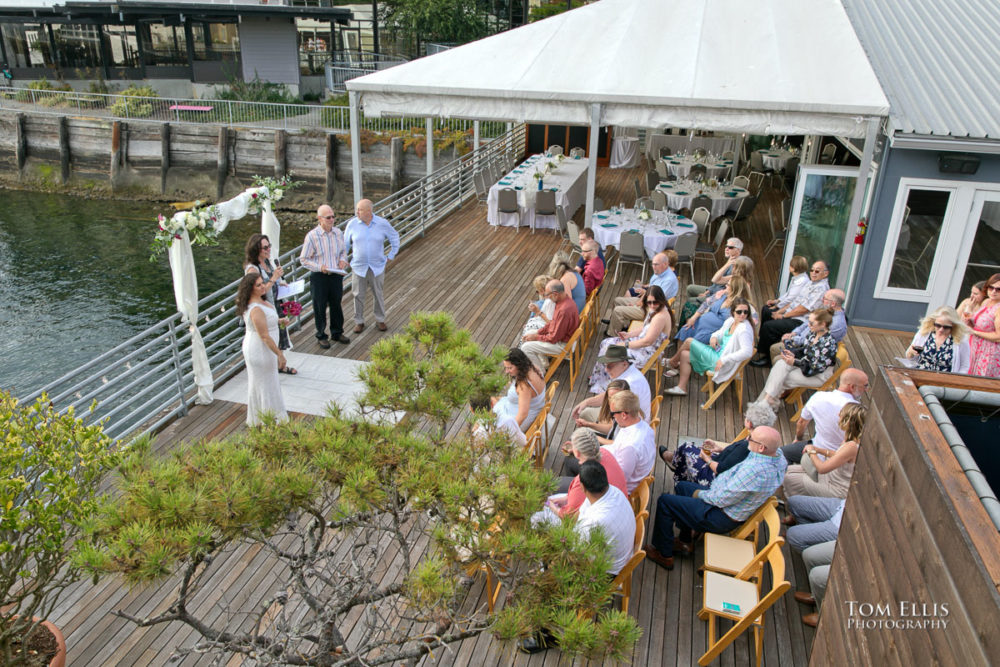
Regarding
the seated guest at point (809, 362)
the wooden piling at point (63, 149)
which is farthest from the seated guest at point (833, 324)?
the wooden piling at point (63, 149)

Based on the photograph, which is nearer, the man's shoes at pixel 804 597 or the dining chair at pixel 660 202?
the man's shoes at pixel 804 597

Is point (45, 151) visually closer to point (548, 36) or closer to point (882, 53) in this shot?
point (548, 36)

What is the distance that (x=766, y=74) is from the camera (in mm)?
8727

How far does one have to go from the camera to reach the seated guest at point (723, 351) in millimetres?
6219

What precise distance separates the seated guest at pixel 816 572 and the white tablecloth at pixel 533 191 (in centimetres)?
831

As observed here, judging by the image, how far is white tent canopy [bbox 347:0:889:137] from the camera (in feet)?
27.2

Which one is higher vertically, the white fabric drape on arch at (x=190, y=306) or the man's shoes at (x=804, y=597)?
the white fabric drape on arch at (x=190, y=306)

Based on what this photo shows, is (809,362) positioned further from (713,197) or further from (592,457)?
(713,197)

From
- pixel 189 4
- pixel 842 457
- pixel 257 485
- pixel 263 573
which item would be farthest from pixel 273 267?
pixel 189 4

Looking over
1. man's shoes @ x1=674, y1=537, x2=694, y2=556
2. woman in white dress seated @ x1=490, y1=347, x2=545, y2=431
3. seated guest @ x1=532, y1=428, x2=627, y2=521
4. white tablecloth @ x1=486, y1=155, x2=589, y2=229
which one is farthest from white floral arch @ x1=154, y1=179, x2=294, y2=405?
white tablecloth @ x1=486, y1=155, x2=589, y2=229

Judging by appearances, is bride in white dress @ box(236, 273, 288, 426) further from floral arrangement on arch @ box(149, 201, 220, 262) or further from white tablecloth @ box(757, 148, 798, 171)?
white tablecloth @ box(757, 148, 798, 171)

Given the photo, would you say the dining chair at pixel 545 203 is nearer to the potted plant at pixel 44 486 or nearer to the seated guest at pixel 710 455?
the seated guest at pixel 710 455

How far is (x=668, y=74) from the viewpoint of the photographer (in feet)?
29.7

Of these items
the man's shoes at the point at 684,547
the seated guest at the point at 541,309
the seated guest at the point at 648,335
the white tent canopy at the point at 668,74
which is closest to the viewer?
the man's shoes at the point at 684,547
